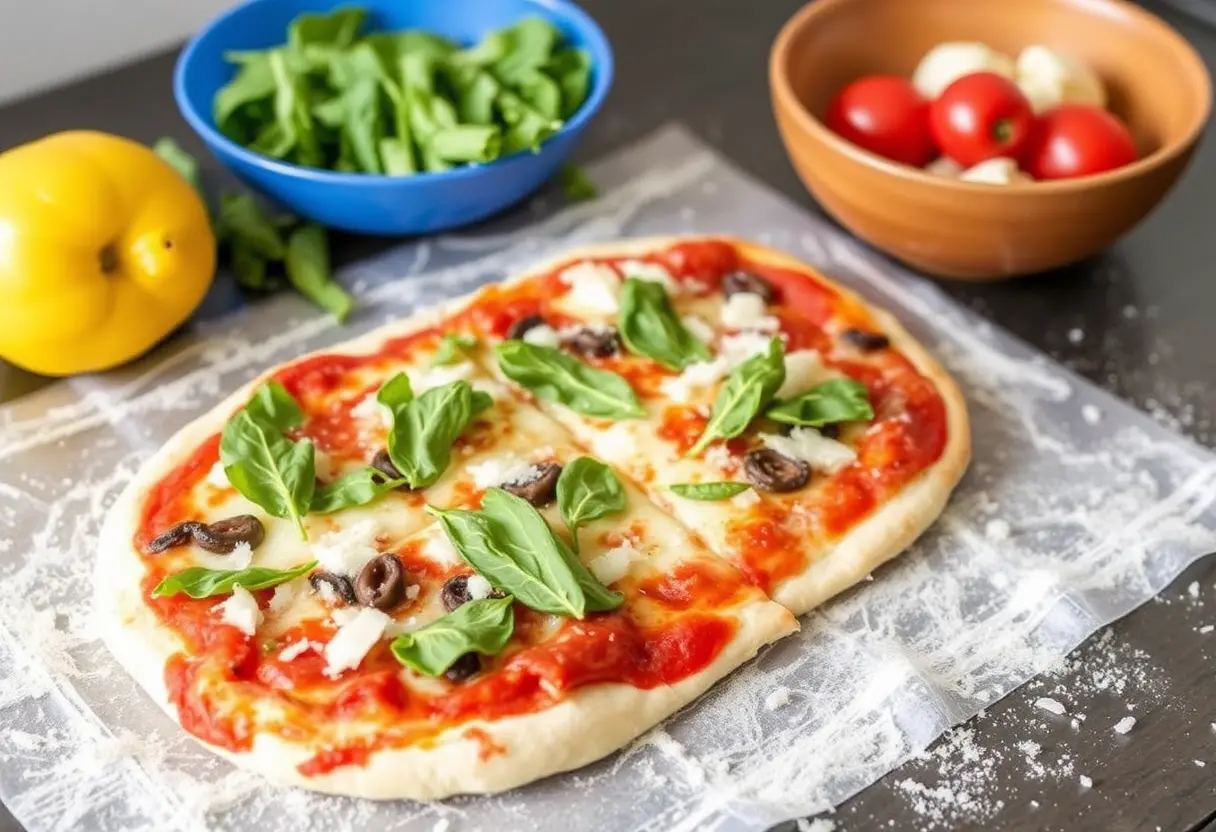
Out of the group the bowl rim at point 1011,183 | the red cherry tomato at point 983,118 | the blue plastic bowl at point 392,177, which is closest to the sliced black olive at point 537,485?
the blue plastic bowl at point 392,177

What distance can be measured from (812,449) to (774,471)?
0.11 meters

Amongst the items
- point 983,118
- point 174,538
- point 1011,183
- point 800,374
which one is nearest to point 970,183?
point 1011,183

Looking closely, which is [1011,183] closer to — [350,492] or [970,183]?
[970,183]

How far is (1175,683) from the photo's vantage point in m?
2.62

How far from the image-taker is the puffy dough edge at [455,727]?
7.54 feet

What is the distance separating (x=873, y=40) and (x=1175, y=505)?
5.26 ft

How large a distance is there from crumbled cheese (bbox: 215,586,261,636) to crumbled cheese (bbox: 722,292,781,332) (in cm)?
133

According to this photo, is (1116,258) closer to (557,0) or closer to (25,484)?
(557,0)

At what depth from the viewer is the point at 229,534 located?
8.58ft

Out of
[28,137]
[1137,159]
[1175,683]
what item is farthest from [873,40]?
[28,137]

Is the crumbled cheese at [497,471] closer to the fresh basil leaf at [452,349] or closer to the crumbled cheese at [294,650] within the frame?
the fresh basil leaf at [452,349]

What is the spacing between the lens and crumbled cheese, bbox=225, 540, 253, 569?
2586 mm

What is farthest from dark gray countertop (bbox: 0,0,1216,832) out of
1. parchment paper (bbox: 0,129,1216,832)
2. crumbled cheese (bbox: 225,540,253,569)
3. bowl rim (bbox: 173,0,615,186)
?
crumbled cheese (bbox: 225,540,253,569)

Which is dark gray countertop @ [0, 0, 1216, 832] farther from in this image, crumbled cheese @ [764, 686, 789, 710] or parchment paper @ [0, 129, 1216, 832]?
crumbled cheese @ [764, 686, 789, 710]
